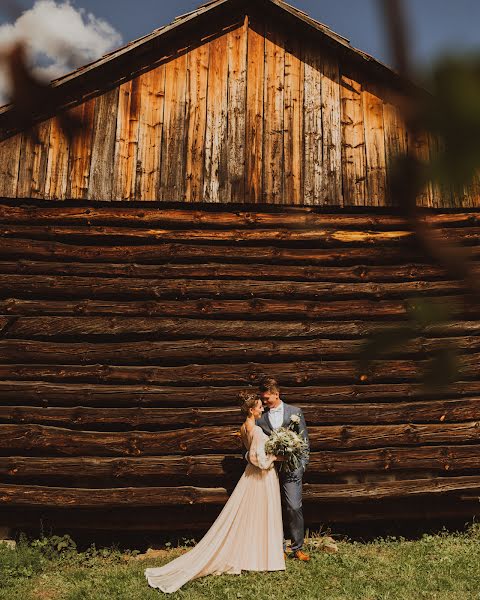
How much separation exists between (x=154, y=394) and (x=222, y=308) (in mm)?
1171

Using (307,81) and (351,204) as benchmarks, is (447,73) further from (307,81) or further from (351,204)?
(307,81)

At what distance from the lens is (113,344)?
6.35 m

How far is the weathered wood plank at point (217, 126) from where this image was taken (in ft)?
22.2

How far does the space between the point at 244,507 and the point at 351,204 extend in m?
3.51

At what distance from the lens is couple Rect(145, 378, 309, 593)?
5.56m

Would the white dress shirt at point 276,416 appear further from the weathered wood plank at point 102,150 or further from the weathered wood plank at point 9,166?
the weathered wood plank at point 9,166

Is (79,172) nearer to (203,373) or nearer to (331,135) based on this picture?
(203,373)

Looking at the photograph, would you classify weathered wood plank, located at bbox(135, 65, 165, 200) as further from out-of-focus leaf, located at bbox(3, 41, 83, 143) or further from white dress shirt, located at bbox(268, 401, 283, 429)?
out-of-focus leaf, located at bbox(3, 41, 83, 143)

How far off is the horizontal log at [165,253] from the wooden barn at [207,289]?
0.07 ft

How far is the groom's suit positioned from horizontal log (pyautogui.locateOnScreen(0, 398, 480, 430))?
368mm

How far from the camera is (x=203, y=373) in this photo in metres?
6.33

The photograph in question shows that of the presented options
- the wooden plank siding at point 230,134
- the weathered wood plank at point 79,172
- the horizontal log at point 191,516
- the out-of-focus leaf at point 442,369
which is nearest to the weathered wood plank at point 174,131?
the wooden plank siding at point 230,134

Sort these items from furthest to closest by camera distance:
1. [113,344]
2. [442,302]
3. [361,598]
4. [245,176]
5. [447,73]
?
→ [245,176]
[113,344]
[361,598]
[442,302]
[447,73]

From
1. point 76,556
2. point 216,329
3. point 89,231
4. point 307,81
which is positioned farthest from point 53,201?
A: point 76,556
